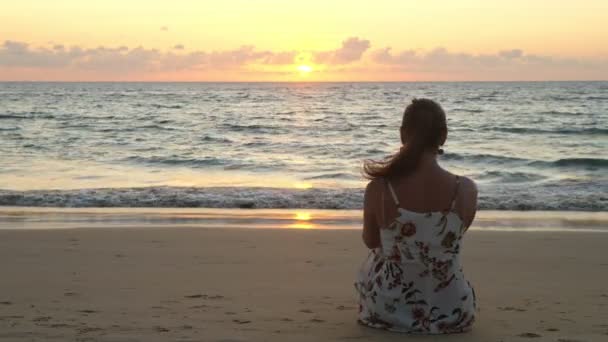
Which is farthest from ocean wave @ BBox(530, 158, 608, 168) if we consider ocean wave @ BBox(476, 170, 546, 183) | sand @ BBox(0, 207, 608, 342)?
sand @ BBox(0, 207, 608, 342)

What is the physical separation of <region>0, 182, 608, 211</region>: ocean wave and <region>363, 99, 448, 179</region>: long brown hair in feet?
24.3

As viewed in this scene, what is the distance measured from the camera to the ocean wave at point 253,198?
35.6 ft

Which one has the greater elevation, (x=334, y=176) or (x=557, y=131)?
(x=557, y=131)

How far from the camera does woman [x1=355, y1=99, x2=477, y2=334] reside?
335 cm

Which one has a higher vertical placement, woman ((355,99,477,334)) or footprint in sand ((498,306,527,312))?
woman ((355,99,477,334))

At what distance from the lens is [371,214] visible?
11.6 ft

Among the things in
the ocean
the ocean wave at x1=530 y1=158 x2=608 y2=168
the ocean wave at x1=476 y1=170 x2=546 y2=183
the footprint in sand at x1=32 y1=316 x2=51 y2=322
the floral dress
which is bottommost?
the ocean wave at x1=476 y1=170 x2=546 y2=183

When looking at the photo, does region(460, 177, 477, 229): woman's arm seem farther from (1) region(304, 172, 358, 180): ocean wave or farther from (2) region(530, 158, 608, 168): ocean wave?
(2) region(530, 158, 608, 168): ocean wave

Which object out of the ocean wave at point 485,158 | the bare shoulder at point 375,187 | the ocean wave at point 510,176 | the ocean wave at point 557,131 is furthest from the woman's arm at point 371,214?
the ocean wave at point 557,131

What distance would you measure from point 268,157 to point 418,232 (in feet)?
53.8

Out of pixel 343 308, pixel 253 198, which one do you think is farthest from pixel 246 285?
pixel 253 198

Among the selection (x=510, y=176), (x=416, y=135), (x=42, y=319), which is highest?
(x=416, y=135)

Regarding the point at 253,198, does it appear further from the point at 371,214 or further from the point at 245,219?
the point at 371,214

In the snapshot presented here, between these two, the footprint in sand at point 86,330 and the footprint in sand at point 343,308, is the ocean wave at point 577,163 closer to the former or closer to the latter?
the footprint in sand at point 343,308
